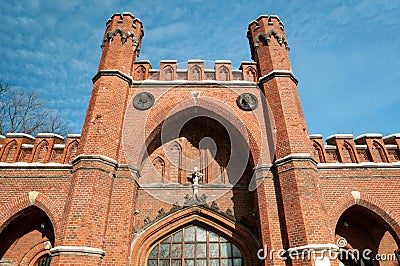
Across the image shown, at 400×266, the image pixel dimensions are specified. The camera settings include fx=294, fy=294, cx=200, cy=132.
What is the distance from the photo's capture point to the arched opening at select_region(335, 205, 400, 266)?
9.39 meters

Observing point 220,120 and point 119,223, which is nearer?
point 119,223

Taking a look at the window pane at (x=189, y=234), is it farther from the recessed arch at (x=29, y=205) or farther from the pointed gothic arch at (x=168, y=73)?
the pointed gothic arch at (x=168, y=73)

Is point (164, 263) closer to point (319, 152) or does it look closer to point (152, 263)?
point (152, 263)

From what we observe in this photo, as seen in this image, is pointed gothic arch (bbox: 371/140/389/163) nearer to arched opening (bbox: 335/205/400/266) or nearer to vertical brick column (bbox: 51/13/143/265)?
arched opening (bbox: 335/205/400/266)

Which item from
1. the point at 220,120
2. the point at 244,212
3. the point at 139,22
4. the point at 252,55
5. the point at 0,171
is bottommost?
the point at 244,212

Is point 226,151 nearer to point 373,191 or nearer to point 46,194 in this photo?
point 373,191

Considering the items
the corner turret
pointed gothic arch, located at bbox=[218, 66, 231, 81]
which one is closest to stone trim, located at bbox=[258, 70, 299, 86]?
pointed gothic arch, located at bbox=[218, 66, 231, 81]

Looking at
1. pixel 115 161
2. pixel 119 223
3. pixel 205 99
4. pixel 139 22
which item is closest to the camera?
pixel 119 223

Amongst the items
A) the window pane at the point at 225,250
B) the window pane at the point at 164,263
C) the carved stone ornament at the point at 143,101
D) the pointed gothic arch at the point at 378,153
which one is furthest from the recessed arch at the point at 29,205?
the pointed gothic arch at the point at 378,153

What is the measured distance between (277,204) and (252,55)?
6.65 m

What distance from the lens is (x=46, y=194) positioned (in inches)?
339

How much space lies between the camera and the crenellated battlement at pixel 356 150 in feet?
31.3

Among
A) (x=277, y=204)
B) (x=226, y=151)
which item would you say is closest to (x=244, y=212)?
(x=277, y=204)

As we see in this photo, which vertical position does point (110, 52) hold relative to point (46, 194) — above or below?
above
